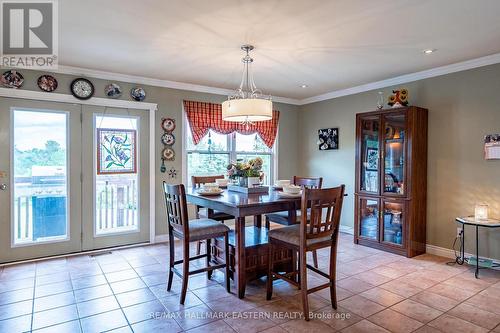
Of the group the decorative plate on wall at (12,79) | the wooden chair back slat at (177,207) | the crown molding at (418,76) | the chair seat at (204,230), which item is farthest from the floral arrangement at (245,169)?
the decorative plate on wall at (12,79)

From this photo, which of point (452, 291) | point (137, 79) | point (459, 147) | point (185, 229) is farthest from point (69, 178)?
point (459, 147)

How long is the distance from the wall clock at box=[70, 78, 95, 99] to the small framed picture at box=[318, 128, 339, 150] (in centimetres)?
366

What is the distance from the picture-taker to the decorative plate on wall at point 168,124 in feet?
15.1

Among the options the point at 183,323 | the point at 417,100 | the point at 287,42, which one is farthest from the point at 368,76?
the point at 183,323

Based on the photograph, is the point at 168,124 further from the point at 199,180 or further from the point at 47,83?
the point at 47,83

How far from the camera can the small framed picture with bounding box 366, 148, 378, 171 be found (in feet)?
14.3

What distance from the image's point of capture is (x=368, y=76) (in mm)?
4367

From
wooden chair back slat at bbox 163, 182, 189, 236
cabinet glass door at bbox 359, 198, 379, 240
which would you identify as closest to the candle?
cabinet glass door at bbox 359, 198, 379, 240

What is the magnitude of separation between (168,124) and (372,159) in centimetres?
300

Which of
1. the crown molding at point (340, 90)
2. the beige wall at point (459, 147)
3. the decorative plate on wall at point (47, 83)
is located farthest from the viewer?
the decorative plate on wall at point (47, 83)

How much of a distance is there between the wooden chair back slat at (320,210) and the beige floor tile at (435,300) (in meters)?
1.03

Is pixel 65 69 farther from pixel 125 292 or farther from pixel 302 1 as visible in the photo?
pixel 302 1

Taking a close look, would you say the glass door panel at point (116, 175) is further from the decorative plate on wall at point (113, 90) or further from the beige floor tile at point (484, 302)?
the beige floor tile at point (484, 302)

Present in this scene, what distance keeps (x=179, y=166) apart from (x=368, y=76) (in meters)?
3.03
